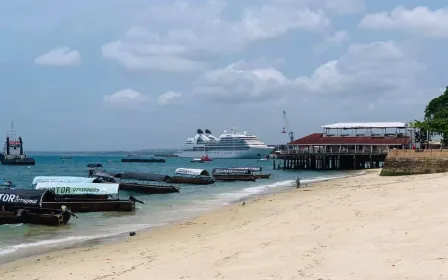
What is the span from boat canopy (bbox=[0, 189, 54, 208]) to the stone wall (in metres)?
29.8

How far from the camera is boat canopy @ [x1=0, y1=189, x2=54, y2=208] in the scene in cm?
2488

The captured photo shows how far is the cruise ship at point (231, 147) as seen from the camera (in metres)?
166

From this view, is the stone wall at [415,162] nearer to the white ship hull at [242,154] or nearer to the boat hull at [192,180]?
the boat hull at [192,180]

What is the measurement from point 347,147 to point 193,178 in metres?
34.0

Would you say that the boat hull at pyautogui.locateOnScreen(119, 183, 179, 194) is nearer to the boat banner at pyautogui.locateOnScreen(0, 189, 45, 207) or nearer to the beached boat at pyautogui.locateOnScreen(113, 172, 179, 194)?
the beached boat at pyautogui.locateOnScreen(113, 172, 179, 194)

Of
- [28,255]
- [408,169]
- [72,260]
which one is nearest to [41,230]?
[28,255]

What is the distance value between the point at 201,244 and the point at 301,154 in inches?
2761

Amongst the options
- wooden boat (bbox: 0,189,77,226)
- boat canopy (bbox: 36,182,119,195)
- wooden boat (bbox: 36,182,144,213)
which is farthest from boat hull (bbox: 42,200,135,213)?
wooden boat (bbox: 0,189,77,226)

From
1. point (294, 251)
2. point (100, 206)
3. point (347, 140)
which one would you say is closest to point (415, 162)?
point (100, 206)

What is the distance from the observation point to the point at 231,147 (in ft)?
552

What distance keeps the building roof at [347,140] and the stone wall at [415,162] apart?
31.6m

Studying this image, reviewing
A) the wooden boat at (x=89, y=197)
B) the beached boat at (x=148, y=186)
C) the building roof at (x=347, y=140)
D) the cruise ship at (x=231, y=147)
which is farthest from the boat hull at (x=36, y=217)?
the cruise ship at (x=231, y=147)

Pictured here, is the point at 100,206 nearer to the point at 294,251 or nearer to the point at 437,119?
the point at 294,251

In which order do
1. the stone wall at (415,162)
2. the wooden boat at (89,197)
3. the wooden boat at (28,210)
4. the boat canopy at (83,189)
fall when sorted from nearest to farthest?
the wooden boat at (28,210), the wooden boat at (89,197), the boat canopy at (83,189), the stone wall at (415,162)
